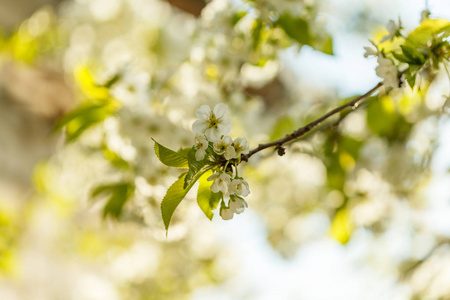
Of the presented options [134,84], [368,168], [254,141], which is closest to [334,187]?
[368,168]

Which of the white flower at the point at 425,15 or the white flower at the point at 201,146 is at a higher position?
the white flower at the point at 425,15

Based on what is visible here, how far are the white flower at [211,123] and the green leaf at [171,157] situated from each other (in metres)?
0.04

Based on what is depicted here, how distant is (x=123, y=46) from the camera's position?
2.02 m

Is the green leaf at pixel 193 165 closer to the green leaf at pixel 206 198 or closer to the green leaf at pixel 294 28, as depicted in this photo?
the green leaf at pixel 206 198

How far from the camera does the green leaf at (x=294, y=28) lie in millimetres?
874

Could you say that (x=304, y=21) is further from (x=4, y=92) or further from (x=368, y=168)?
(x=4, y=92)

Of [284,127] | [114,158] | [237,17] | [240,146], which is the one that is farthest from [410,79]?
[114,158]

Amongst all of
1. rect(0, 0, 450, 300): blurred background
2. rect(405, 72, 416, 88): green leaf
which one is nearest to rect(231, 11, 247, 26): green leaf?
rect(0, 0, 450, 300): blurred background

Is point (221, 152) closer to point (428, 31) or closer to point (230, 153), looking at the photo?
point (230, 153)

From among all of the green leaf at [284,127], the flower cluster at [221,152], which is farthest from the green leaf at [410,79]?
the green leaf at [284,127]

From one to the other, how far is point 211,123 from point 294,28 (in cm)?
48

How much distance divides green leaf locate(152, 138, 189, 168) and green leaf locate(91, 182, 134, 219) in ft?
1.70

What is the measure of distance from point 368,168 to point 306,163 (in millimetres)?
541

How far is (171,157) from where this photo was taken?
Answer: 493 mm
